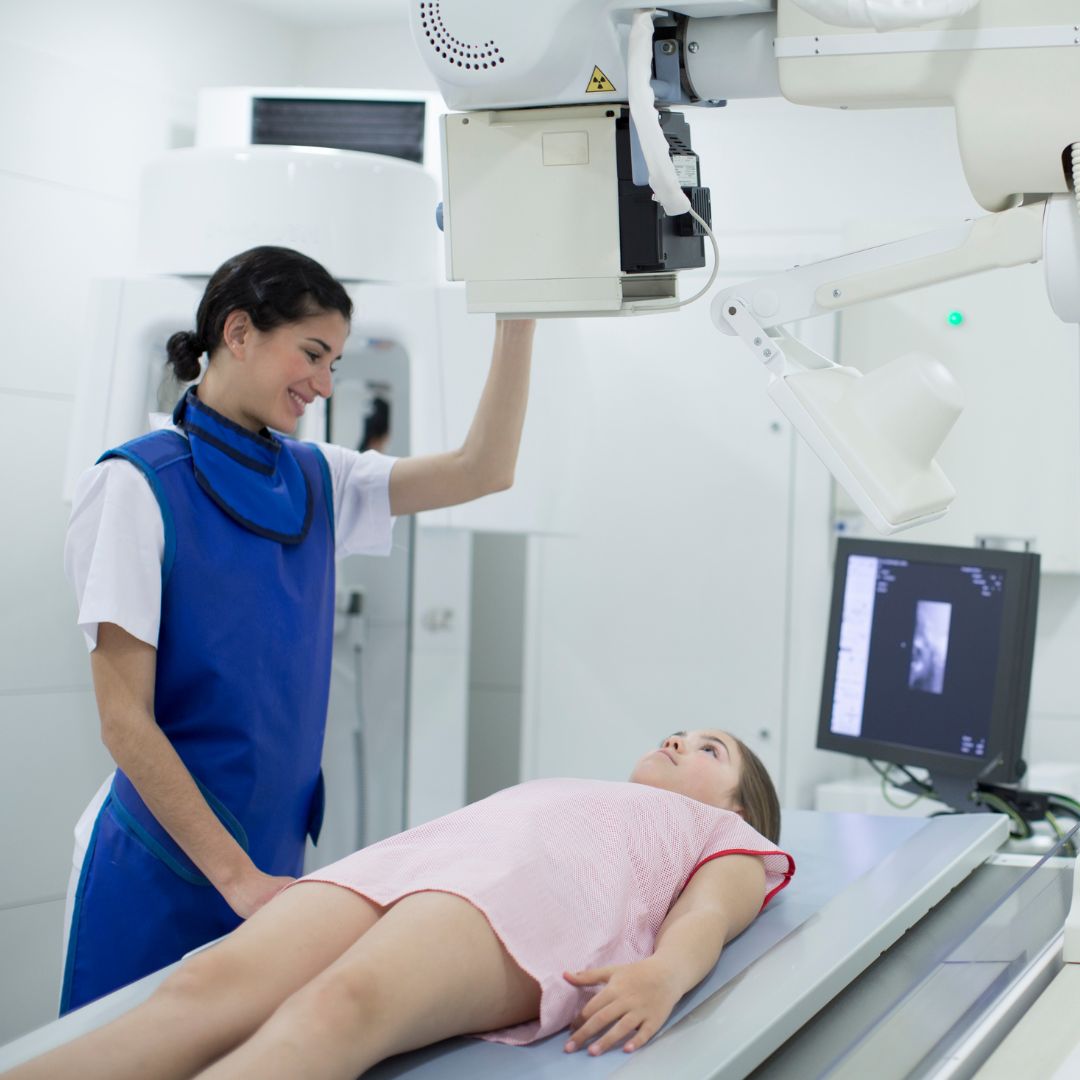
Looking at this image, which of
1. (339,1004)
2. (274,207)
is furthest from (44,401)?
(339,1004)

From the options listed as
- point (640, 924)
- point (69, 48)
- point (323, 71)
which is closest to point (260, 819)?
point (640, 924)

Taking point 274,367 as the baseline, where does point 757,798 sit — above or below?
below

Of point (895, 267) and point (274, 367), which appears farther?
point (274, 367)

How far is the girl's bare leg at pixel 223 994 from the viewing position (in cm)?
114

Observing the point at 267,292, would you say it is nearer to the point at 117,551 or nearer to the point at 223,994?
the point at 117,551

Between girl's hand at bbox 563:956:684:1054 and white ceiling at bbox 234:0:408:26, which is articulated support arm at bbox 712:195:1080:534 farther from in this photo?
white ceiling at bbox 234:0:408:26

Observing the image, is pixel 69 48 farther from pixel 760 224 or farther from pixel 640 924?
pixel 640 924

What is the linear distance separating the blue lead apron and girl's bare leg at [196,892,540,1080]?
435mm

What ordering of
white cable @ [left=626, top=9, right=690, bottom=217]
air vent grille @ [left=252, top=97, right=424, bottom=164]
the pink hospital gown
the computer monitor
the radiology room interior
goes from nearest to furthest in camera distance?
white cable @ [left=626, top=9, right=690, bottom=217] → the pink hospital gown → the computer monitor → the radiology room interior → air vent grille @ [left=252, top=97, right=424, bottom=164]

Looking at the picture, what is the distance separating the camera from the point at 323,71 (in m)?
3.65

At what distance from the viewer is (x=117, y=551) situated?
158 cm

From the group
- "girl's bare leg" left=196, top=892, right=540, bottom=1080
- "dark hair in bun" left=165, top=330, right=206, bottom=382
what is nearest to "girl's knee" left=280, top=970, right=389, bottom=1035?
"girl's bare leg" left=196, top=892, right=540, bottom=1080

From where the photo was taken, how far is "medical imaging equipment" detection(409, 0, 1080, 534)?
3.79 ft

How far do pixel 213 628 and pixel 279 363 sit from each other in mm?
349
